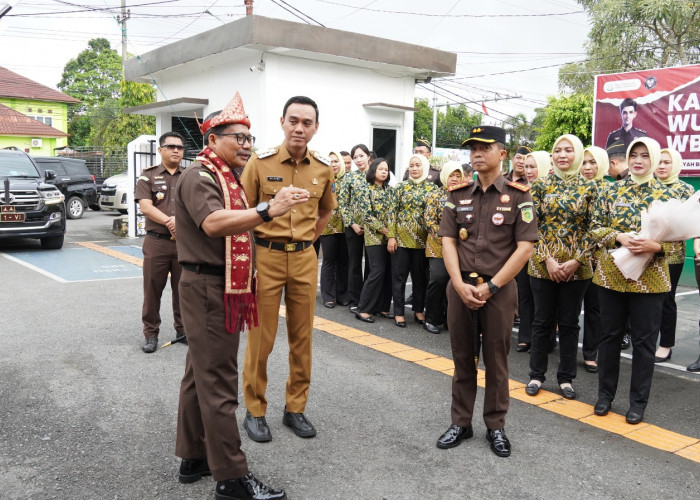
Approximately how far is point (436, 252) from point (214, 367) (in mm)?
4071

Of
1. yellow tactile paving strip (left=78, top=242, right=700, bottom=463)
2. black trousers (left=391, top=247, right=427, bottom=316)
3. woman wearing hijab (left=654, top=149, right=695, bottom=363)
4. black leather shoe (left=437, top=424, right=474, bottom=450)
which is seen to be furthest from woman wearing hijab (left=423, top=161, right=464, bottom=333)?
black leather shoe (left=437, top=424, right=474, bottom=450)

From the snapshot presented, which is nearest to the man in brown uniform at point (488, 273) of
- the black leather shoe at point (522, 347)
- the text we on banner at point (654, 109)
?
the black leather shoe at point (522, 347)

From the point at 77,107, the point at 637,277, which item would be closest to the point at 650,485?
the point at 637,277

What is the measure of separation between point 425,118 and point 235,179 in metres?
71.6

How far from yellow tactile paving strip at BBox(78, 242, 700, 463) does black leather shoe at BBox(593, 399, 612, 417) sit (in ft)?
0.11

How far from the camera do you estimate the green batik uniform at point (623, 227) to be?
4.39 metres

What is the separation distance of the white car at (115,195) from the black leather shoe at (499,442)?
17.8 metres

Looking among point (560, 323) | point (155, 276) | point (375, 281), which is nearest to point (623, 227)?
point (560, 323)

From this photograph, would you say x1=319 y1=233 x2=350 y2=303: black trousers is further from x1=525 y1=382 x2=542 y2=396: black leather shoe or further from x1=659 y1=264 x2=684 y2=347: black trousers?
x1=659 y1=264 x2=684 y2=347: black trousers

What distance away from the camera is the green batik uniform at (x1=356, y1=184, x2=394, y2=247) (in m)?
7.42

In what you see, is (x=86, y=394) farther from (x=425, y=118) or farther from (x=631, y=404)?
(x=425, y=118)

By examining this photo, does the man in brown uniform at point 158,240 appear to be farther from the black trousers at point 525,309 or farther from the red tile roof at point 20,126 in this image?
the red tile roof at point 20,126

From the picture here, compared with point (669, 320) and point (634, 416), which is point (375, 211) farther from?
point (634, 416)

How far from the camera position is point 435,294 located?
6934 millimetres
